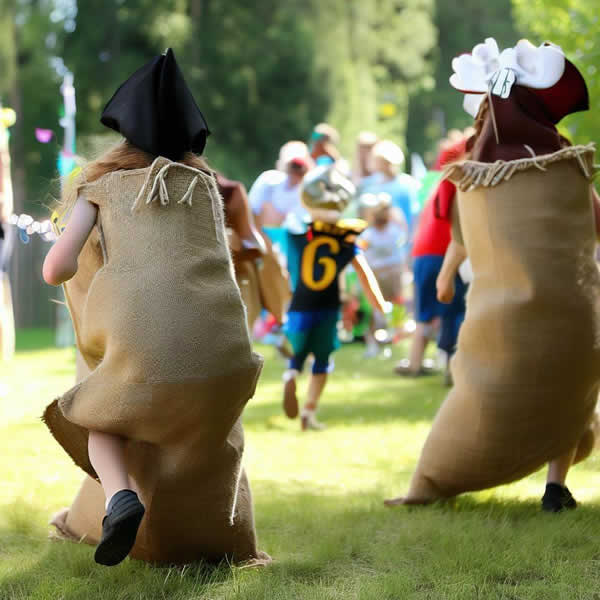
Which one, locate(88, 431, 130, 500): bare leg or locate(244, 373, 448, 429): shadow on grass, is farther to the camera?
locate(244, 373, 448, 429): shadow on grass

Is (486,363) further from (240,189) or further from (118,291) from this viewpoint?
(240,189)

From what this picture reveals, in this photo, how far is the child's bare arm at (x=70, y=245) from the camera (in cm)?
315

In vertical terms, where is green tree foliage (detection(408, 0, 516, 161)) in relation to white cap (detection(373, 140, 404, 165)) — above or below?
above

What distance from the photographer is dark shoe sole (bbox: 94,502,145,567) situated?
2938mm

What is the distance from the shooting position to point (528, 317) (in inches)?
154

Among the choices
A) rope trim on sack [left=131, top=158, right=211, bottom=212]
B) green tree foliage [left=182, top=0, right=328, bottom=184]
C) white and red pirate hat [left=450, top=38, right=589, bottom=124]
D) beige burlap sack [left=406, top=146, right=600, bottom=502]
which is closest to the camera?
rope trim on sack [left=131, top=158, right=211, bottom=212]

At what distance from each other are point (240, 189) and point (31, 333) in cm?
1390

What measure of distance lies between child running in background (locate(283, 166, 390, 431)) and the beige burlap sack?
2.35 m

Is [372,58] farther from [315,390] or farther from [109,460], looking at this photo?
[109,460]

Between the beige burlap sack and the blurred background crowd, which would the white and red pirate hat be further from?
the blurred background crowd

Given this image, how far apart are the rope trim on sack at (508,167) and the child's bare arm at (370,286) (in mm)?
1361

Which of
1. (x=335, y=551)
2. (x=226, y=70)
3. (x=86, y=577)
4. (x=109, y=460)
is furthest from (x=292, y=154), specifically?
(x=226, y=70)

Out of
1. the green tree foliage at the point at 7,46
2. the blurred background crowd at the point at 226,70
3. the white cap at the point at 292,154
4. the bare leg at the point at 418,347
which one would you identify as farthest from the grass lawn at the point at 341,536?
the green tree foliage at the point at 7,46

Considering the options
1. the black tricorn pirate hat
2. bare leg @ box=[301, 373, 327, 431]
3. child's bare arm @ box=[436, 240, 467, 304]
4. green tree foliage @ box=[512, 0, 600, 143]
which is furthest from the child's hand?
bare leg @ box=[301, 373, 327, 431]
